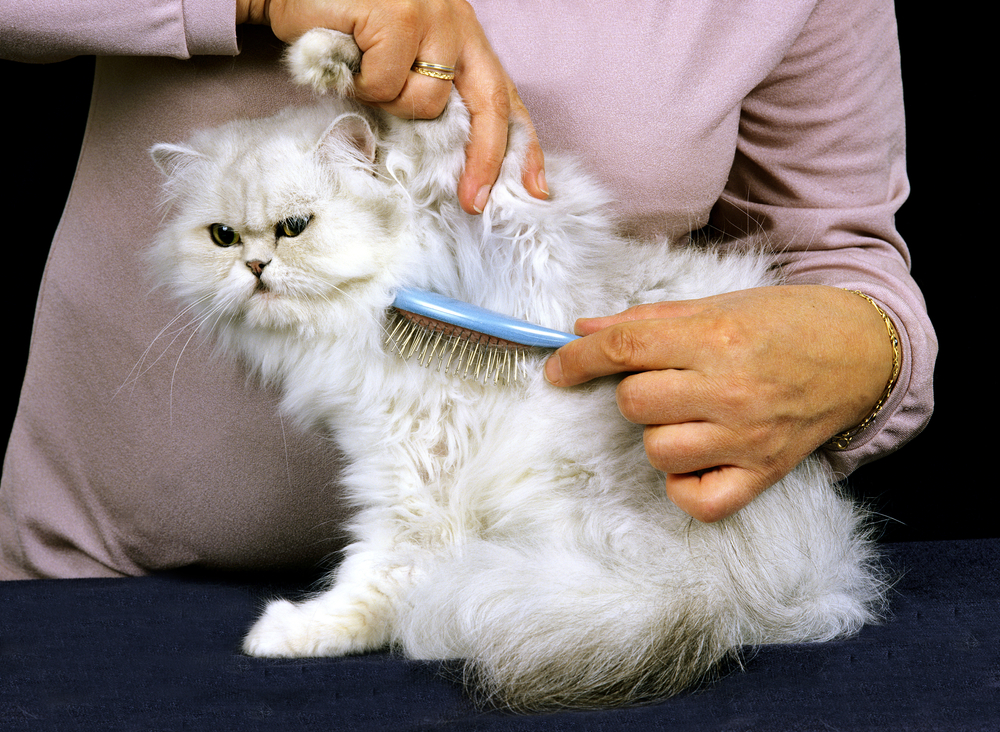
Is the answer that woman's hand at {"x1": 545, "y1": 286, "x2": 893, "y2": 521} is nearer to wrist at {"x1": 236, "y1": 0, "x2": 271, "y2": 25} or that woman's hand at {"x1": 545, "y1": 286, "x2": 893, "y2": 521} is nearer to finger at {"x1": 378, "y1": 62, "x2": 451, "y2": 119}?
finger at {"x1": 378, "y1": 62, "x2": 451, "y2": 119}

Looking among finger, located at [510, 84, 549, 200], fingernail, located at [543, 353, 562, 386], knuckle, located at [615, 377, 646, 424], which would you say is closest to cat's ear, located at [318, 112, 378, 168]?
finger, located at [510, 84, 549, 200]

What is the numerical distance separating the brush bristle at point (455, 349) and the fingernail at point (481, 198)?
0.57 ft

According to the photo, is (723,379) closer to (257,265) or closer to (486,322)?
(486,322)

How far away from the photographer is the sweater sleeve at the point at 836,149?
1.45 metres

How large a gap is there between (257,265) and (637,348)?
0.58 meters

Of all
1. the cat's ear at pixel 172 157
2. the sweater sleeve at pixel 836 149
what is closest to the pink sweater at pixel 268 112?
the sweater sleeve at pixel 836 149

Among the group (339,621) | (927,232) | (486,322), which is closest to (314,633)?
(339,621)

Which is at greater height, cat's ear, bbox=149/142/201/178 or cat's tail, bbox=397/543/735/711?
cat's ear, bbox=149/142/201/178

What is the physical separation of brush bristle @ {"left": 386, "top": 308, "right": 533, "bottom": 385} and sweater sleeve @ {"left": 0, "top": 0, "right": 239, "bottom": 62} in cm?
48

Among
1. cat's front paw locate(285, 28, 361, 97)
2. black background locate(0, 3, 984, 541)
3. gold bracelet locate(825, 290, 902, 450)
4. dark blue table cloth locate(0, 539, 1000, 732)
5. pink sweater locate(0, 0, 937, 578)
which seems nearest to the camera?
dark blue table cloth locate(0, 539, 1000, 732)

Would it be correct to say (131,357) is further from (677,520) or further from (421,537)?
(677,520)

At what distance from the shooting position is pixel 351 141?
119 cm

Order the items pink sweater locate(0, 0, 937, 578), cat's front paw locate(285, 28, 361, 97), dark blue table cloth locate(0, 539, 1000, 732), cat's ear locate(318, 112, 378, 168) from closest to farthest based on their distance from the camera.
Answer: dark blue table cloth locate(0, 539, 1000, 732) < cat's front paw locate(285, 28, 361, 97) < cat's ear locate(318, 112, 378, 168) < pink sweater locate(0, 0, 937, 578)

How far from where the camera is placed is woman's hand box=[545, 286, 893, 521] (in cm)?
108
